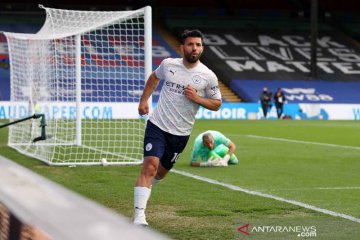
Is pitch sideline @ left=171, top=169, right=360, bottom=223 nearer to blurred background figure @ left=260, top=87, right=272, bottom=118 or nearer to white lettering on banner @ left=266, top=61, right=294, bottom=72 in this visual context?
blurred background figure @ left=260, top=87, right=272, bottom=118

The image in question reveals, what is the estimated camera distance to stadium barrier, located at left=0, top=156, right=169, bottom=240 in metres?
1.91

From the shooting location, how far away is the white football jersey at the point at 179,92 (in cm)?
768

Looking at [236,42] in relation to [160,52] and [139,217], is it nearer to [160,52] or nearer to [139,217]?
[160,52]

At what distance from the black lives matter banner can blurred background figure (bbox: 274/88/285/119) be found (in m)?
5.66

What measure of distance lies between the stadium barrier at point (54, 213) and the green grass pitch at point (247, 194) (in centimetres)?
456

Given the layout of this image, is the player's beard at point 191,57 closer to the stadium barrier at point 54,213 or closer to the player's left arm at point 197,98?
the player's left arm at point 197,98

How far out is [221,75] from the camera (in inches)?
1836

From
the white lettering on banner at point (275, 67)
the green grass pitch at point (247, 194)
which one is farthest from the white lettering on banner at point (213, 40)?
the green grass pitch at point (247, 194)

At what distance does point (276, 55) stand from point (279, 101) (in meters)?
11.2

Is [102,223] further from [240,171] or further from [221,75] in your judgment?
[221,75]

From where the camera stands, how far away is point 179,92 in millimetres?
7695

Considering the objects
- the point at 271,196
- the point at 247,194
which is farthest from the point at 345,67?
the point at 271,196

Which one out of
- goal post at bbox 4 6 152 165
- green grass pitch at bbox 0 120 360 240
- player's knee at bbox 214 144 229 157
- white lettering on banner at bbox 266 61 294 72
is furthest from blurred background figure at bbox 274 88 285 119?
player's knee at bbox 214 144 229 157

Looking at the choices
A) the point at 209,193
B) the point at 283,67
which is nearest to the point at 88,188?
the point at 209,193
